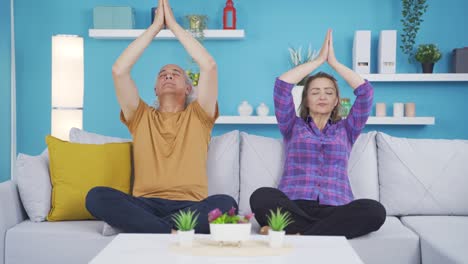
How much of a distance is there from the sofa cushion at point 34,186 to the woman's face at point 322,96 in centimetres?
135

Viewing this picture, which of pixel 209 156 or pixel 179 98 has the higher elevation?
pixel 179 98

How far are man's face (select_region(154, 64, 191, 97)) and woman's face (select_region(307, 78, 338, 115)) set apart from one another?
2.16ft

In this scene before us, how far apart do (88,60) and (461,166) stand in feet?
10.4

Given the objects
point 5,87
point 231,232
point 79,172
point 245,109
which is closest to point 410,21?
point 245,109

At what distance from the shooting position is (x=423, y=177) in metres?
3.29

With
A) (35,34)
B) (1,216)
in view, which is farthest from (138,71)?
(1,216)

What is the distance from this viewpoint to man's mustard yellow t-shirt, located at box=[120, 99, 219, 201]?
307 centimetres

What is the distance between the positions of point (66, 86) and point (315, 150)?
216 cm

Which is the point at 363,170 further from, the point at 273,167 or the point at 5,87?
the point at 5,87

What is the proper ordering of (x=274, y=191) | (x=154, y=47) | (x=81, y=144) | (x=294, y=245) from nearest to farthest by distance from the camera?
1. (x=294, y=245)
2. (x=274, y=191)
3. (x=81, y=144)
4. (x=154, y=47)

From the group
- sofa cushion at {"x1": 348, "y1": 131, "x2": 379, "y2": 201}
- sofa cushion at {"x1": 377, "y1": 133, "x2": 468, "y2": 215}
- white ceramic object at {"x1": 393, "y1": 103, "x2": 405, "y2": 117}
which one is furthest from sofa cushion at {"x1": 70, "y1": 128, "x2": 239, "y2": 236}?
white ceramic object at {"x1": 393, "y1": 103, "x2": 405, "y2": 117}

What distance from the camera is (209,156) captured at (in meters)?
3.31

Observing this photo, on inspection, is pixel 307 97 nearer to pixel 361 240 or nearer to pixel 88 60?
pixel 361 240

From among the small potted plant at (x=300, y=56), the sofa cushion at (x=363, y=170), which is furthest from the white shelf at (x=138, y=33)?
the sofa cushion at (x=363, y=170)
